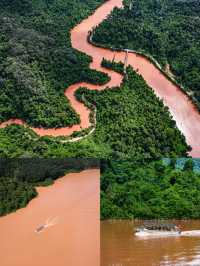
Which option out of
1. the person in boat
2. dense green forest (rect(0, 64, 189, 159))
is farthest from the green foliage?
the person in boat

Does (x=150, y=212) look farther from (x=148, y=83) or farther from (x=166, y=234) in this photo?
(x=148, y=83)

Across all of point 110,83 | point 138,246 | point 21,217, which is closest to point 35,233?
point 21,217

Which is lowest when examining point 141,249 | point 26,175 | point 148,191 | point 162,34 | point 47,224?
point 141,249

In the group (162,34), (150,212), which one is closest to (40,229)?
(150,212)

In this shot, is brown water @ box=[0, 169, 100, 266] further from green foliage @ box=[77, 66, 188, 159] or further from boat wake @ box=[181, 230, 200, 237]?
boat wake @ box=[181, 230, 200, 237]

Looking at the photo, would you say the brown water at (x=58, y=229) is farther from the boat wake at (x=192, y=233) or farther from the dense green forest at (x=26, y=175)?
the boat wake at (x=192, y=233)

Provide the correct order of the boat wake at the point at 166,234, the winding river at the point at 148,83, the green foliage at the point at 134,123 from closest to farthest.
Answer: the boat wake at the point at 166,234
the green foliage at the point at 134,123
the winding river at the point at 148,83

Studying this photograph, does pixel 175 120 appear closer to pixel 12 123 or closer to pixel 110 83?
pixel 110 83

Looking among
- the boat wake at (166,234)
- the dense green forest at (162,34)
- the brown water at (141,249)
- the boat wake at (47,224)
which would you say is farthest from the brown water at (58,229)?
the dense green forest at (162,34)
